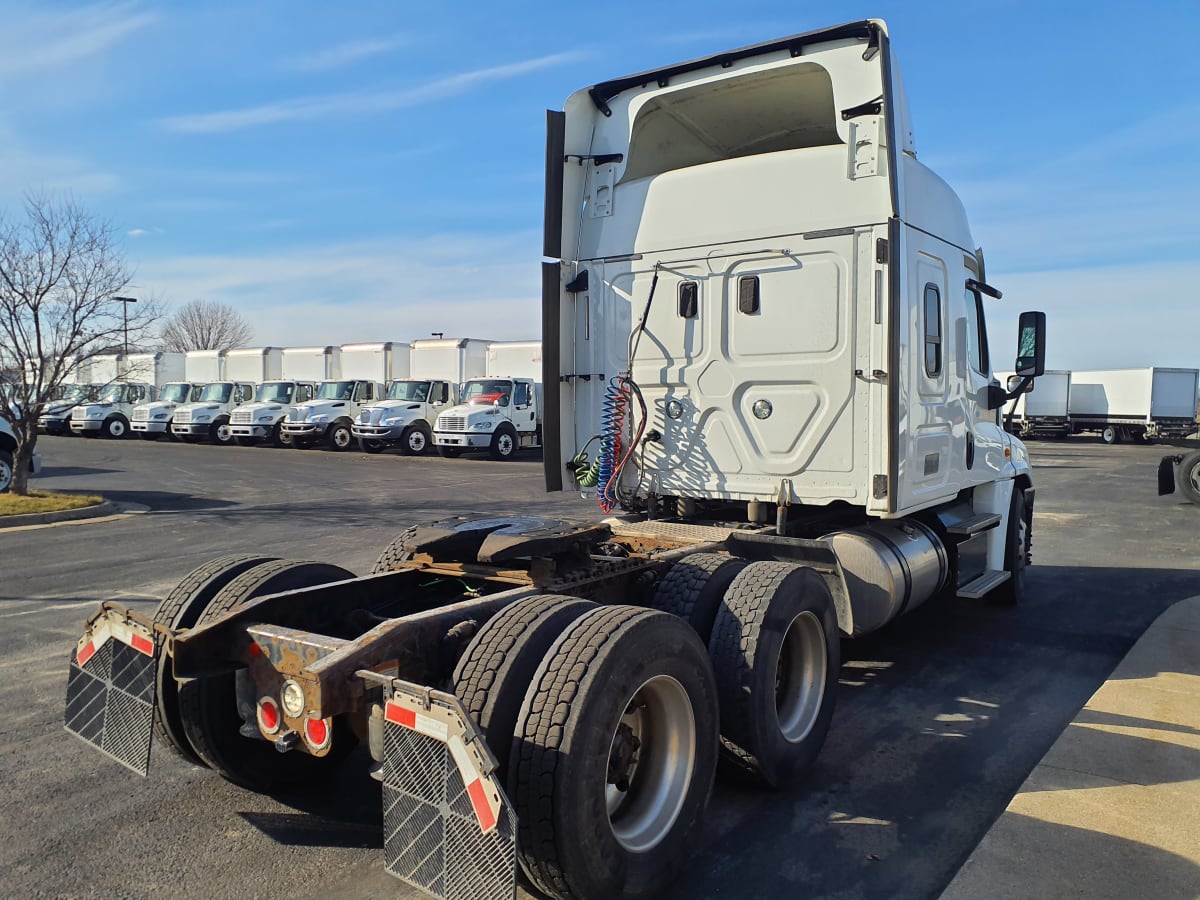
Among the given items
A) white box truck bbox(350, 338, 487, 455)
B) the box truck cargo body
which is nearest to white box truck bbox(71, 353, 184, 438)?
the box truck cargo body

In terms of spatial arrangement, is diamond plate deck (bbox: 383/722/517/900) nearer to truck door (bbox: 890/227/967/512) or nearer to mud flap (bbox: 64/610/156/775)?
mud flap (bbox: 64/610/156/775)

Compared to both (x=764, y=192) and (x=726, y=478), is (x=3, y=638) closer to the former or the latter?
(x=726, y=478)

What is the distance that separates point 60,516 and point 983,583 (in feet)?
40.7

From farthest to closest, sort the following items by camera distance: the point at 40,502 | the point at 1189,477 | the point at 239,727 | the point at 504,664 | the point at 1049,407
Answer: the point at 1049,407 < the point at 1189,477 < the point at 40,502 < the point at 239,727 < the point at 504,664

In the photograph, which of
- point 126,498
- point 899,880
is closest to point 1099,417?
point 126,498

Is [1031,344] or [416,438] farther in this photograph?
[416,438]

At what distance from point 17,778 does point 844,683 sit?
4.65 meters

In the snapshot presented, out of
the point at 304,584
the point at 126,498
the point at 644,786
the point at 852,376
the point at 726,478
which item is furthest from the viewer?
the point at 126,498

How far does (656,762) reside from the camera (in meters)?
3.34

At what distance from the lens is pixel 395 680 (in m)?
2.74

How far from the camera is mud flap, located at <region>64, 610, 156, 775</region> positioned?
→ 3.35 m

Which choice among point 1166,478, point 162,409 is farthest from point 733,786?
point 162,409

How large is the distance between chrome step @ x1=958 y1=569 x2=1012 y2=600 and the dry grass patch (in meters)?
12.4

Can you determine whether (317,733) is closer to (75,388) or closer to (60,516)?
(60,516)
